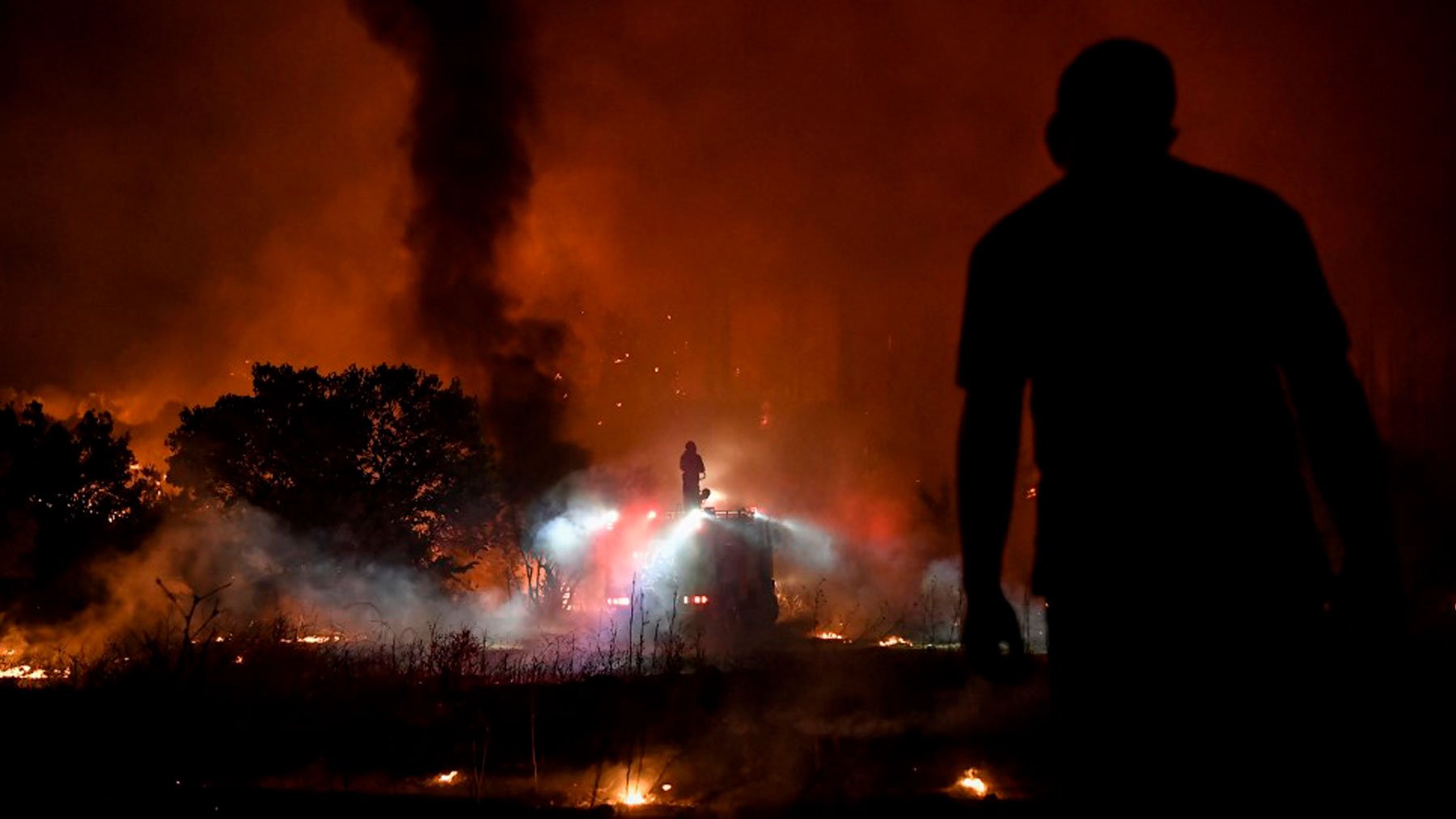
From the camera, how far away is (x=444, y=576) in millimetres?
24969

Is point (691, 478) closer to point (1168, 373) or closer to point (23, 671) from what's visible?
point (23, 671)

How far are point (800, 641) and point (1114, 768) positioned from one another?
66.2 feet

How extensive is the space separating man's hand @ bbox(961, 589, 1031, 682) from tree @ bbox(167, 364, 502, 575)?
80.6ft

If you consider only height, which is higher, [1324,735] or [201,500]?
[201,500]

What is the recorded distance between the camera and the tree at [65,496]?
84.3ft

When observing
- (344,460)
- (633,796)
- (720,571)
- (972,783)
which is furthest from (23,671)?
(972,783)

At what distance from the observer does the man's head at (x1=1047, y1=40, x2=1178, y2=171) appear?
7.11 feet

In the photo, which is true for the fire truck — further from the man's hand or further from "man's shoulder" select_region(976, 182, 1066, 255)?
"man's shoulder" select_region(976, 182, 1066, 255)

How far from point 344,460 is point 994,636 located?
2568 centimetres

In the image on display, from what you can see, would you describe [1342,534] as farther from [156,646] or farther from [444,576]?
[444,576]

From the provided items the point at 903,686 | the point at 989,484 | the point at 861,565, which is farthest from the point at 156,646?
the point at 861,565

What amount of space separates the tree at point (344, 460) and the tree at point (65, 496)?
10.6ft

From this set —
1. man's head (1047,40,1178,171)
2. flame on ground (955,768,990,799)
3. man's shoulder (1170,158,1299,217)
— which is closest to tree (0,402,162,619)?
flame on ground (955,768,990,799)

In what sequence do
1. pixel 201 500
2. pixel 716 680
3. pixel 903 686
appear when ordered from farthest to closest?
pixel 201 500
pixel 903 686
pixel 716 680
